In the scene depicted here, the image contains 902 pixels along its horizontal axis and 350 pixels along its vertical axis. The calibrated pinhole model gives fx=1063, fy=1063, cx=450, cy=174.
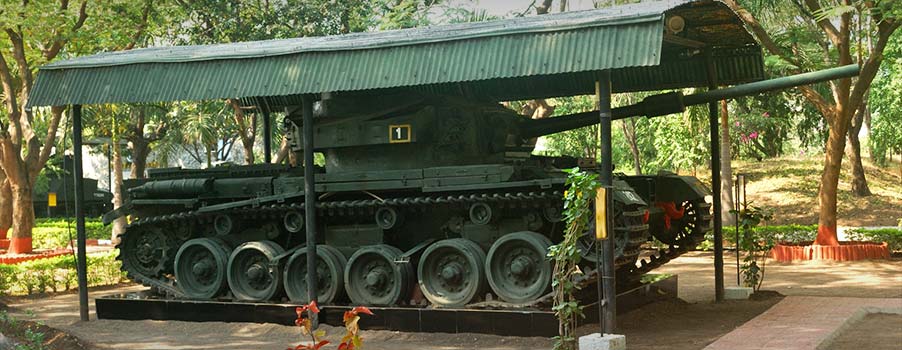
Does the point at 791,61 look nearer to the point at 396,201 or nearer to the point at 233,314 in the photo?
the point at 396,201

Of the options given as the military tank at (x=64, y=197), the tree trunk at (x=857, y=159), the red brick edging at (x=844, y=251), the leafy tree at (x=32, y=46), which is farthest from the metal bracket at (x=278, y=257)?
the military tank at (x=64, y=197)

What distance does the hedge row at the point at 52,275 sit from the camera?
17547mm

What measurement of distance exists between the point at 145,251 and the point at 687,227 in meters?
7.68

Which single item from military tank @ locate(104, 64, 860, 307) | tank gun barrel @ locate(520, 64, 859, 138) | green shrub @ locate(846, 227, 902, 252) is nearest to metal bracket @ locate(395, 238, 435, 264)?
military tank @ locate(104, 64, 860, 307)

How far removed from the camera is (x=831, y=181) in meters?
20.4

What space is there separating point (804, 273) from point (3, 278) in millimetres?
13511

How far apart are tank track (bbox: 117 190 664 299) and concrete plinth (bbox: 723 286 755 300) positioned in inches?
49.7

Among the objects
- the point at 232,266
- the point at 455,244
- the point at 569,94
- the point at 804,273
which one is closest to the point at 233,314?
the point at 232,266

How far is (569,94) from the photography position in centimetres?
1494

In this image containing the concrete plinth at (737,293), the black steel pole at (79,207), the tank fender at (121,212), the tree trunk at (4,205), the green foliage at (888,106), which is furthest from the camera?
the green foliage at (888,106)

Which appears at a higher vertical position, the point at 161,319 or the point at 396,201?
the point at 396,201

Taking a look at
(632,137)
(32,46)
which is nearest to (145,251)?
(32,46)

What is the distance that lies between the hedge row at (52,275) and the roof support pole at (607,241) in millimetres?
10553

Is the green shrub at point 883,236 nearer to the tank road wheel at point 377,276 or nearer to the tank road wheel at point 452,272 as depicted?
the tank road wheel at point 452,272
